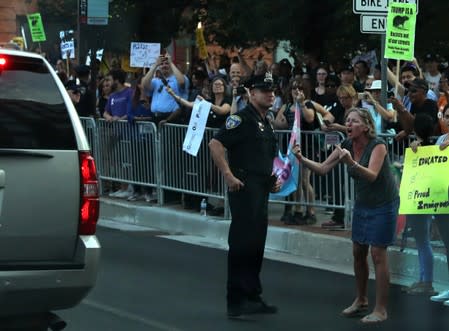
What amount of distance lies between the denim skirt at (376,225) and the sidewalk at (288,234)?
6.03 ft

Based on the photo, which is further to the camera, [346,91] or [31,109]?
[346,91]

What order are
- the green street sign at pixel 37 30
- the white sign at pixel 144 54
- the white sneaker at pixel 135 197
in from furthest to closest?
the green street sign at pixel 37 30 → the white sign at pixel 144 54 → the white sneaker at pixel 135 197

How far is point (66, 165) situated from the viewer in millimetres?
6301

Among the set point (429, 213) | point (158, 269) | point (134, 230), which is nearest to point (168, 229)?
point (134, 230)

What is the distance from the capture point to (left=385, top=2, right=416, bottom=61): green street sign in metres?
11.7

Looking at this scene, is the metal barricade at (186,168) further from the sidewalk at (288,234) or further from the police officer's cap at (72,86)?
the police officer's cap at (72,86)

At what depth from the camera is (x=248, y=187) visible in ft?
29.4

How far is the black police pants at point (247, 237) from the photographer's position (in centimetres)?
897

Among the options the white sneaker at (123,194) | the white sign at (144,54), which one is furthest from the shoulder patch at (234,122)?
the white sign at (144,54)

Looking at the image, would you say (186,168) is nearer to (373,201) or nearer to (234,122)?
(234,122)

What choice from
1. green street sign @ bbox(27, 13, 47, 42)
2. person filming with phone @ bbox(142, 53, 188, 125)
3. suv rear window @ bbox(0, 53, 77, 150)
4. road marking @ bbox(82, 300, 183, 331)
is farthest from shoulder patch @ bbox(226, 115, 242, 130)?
green street sign @ bbox(27, 13, 47, 42)

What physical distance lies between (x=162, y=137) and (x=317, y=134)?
308 centimetres

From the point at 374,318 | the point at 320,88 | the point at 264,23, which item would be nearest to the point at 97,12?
the point at 264,23

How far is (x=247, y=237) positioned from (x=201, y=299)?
0.89 m
